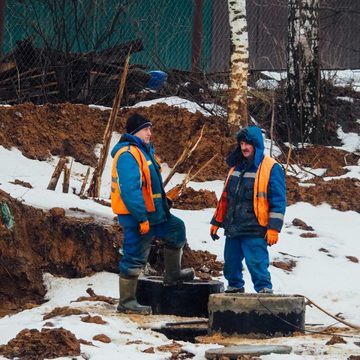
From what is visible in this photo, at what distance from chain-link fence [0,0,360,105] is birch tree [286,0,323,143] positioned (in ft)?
1.34

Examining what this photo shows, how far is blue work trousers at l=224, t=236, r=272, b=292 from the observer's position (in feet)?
29.1

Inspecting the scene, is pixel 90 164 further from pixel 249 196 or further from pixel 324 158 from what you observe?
pixel 249 196

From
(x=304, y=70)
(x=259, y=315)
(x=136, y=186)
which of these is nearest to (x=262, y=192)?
(x=136, y=186)

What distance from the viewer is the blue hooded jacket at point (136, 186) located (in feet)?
28.0

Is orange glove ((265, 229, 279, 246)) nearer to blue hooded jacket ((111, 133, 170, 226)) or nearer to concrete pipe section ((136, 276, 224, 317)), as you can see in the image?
concrete pipe section ((136, 276, 224, 317))

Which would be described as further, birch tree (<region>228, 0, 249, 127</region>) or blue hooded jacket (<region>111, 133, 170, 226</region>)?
birch tree (<region>228, 0, 249, 127</region>)

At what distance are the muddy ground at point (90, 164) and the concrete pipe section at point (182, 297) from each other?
46.3 inches

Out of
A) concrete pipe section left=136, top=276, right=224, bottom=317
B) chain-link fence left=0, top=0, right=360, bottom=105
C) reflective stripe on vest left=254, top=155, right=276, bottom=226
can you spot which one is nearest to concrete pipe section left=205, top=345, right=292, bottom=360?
concrete pipe section left=136, top=276, right=224, bottom=317

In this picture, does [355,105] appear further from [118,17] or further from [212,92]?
[118,17]

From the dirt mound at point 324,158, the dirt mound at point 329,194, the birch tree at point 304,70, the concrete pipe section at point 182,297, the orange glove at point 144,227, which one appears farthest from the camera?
the birch tree at point 304,70

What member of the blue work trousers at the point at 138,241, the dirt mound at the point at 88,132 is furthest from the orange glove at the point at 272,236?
the dirt mound at the point at 88,132

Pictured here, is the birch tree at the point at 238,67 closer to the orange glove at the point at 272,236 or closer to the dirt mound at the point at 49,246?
the dirt mound at the point at 49,246

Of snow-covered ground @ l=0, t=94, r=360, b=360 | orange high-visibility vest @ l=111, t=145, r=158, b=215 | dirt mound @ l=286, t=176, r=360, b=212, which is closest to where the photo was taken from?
snow-covered ground @ l=0, t=94, r=360, b=360


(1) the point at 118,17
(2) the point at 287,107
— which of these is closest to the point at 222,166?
(2) the point at 287,107
